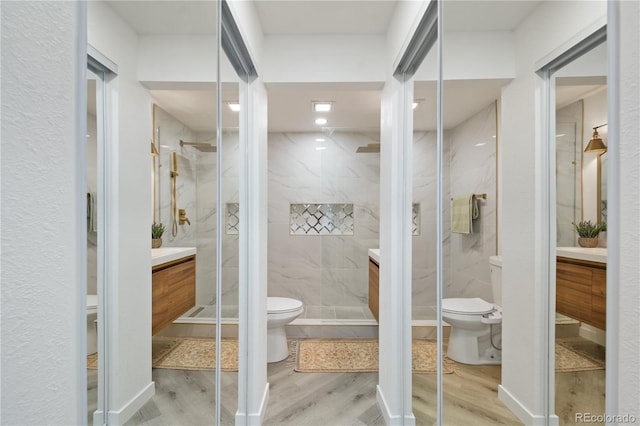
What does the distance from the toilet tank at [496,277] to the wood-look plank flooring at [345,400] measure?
8.6 inches

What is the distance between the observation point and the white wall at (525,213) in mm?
794

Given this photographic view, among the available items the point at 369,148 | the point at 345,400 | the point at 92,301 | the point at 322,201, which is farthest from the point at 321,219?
the point at 92,301

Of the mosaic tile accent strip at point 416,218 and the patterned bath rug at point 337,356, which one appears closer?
the mosaic tile accent strip at point 416,218

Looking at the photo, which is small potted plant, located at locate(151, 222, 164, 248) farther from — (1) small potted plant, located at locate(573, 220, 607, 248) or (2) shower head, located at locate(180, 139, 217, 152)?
(1) small potted plant, located at locate(573, 220, 607, 248)

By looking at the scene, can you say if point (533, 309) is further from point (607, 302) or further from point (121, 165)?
point (121, 165)

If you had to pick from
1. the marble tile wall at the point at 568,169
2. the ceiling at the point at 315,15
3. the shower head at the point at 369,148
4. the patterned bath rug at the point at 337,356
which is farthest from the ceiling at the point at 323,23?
the patterned bath rug at the point at 337,356

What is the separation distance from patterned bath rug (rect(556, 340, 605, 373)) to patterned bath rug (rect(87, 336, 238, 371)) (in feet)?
3.23

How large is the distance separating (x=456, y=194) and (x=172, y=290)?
3.42ft

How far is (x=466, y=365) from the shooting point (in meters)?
1.17

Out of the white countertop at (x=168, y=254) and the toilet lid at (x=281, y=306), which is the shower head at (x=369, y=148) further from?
the white countertop at (x=168, y=254)

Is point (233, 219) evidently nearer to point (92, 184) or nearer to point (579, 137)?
point (92, 184)

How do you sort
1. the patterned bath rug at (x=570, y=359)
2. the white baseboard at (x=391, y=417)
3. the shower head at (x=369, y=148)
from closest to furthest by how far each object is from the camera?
1. the patterned bath rug at (x=570, y=359)
2. the white baseboard at (x=391, y=417)
3. the shower head at (x=369, y=148)

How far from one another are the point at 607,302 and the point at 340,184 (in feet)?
9.55

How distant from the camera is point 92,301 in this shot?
0.62 m
